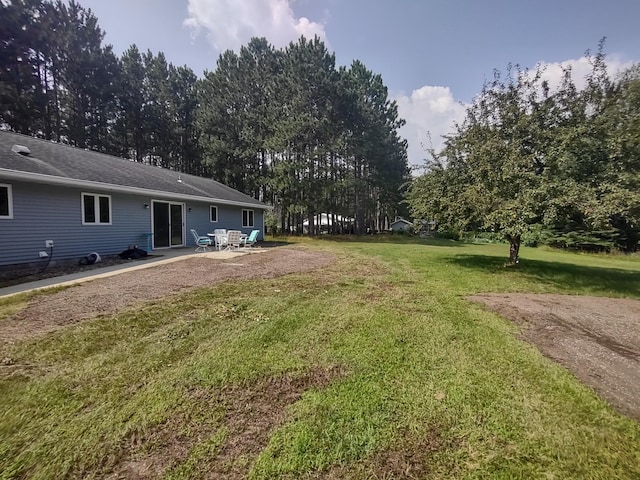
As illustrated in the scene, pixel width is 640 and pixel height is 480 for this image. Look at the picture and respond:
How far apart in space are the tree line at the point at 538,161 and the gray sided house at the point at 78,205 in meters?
10.3

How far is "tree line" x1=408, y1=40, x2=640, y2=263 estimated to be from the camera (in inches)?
302

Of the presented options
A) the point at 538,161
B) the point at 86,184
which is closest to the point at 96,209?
the point at 86,184

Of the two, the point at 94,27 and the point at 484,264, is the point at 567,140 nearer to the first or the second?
the point at 484,264

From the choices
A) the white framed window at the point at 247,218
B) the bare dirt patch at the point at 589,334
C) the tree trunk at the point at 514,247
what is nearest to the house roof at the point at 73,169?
the white framed window at the point at 247,218

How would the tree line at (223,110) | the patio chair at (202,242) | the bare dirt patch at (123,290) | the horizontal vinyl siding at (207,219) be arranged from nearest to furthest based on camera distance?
the bare dirt patch at (123,290) < the patio chair at (202,242) < the horizontal vinyl siding at (207,219) < the tree line at (223,110)

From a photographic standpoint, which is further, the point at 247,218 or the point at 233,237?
the point at 247,218

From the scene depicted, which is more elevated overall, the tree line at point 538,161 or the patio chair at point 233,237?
the tree line at point 538,161

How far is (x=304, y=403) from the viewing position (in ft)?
7.82

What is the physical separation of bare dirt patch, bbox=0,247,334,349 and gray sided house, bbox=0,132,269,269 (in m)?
2.95

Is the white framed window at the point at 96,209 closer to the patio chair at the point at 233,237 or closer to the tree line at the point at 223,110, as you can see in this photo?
the patio chair at the point at 233,237

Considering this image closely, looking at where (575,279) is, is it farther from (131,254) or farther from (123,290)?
(131,254)

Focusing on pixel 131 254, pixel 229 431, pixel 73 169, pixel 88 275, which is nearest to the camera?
pixel 229 431

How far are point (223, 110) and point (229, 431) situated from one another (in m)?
27.4

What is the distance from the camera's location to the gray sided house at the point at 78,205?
7504 mm
